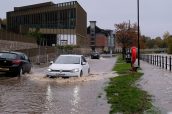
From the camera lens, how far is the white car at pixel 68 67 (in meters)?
23.9

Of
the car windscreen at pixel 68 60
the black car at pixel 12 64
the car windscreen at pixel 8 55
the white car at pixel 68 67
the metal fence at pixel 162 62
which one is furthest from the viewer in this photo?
the metal fence at pixel 162 62

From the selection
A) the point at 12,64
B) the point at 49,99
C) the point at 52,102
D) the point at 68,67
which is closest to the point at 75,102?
the point at 52,102

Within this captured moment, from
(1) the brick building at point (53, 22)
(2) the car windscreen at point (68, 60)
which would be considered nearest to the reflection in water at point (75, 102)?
(2) the car windscreen at point (68, 60)

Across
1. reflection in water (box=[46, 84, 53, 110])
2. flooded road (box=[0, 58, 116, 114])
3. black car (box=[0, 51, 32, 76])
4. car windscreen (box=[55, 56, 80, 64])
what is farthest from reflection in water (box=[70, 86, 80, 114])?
black car (box=[0, 51, 32, 76])

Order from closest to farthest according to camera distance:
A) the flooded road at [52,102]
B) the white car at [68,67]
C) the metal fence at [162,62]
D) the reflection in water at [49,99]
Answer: the flooded road at [52,102] → the reflection in water at [49,99] → the white car at [68,67] → the metal fence at [162,62]

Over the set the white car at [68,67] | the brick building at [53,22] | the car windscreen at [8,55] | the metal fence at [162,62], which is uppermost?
the brick building at [53,22]

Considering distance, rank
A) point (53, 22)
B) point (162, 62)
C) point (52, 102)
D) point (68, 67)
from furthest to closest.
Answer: point (53, 22) → point (162, 62) → point (68, 67) → point (52, 102)

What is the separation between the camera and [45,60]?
61.5 m

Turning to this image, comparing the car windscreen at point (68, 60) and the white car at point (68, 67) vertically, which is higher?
the car windscreen at point (68, 60)

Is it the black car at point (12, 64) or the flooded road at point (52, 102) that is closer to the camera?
the flooded road at point (52, 102)

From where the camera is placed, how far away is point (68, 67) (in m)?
24.1

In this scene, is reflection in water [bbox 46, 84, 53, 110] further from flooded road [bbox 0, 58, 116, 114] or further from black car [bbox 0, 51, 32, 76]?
black car [bbox 0, 51, 32, 76]

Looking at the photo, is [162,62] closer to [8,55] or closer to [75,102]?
[8,55]

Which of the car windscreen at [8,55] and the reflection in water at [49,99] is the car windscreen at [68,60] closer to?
the car windscreen at [8,55]
